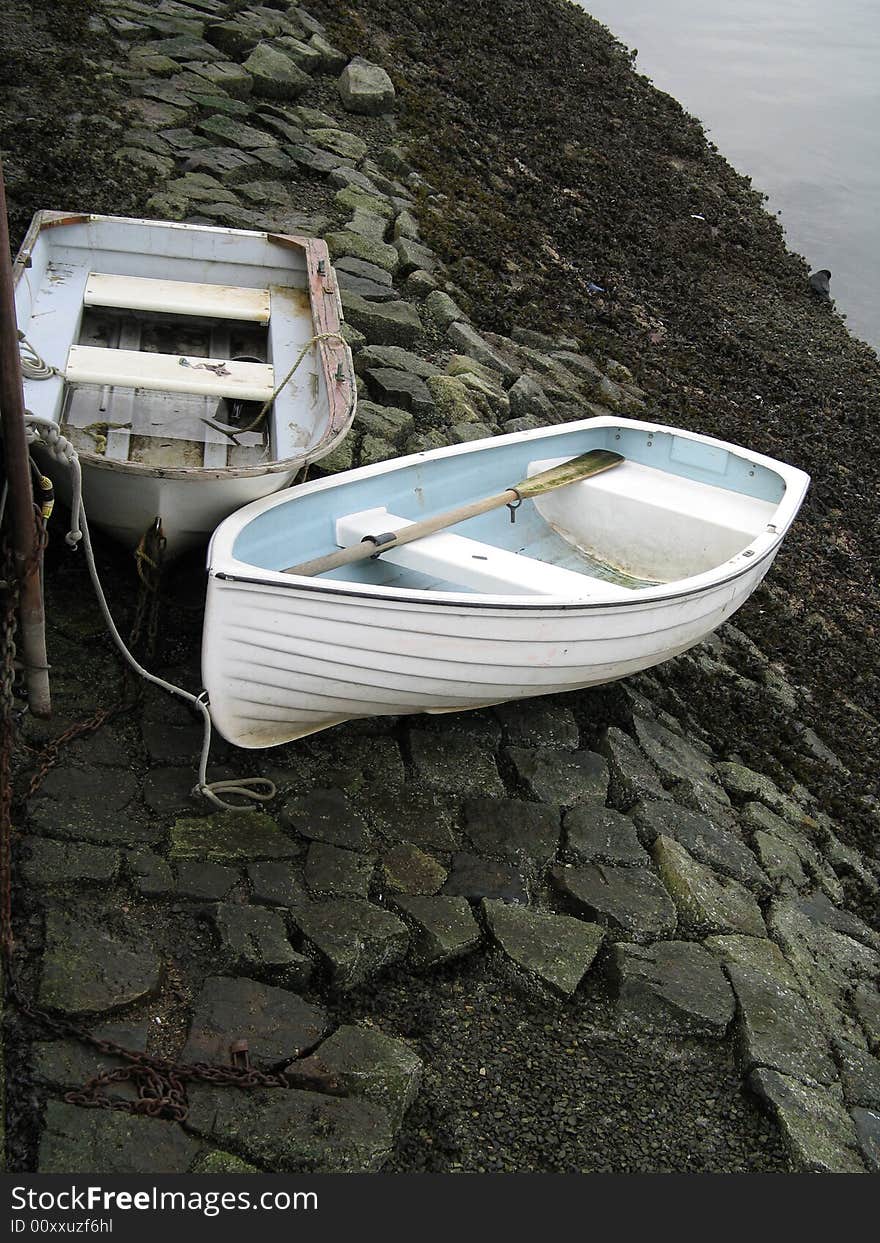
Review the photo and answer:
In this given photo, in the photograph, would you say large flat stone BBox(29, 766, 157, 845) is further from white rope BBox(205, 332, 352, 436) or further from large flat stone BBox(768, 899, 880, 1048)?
large flat stone BBox(768, 899, 880, 1048)

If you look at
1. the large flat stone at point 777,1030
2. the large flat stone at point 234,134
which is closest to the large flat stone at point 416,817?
the large flat stone at point 777,1030

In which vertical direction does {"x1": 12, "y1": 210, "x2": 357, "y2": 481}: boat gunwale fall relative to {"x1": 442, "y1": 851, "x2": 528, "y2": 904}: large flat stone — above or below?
above

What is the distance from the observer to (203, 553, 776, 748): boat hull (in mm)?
4324

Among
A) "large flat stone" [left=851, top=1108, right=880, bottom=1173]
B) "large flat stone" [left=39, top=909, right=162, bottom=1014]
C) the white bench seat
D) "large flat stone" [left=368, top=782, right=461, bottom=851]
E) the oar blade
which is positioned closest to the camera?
"large flat stone" [left=39, top=909, right=162, bottom=1014]

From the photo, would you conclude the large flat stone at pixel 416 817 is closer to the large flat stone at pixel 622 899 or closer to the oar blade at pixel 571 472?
the large flat stone at pixel 622 899

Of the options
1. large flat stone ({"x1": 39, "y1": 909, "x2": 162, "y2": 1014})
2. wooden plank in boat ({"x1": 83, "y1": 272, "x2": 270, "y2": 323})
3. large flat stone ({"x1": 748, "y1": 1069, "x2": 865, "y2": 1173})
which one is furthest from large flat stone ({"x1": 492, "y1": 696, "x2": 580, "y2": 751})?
wooden plank in boat ({"x1": 83, "y1": 272, "x2": 270, "y2": 323})

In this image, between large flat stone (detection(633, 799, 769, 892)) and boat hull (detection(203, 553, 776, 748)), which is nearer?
boat hull (detection(203, 553, 776, 748))

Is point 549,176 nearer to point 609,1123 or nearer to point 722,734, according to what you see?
point 722,734

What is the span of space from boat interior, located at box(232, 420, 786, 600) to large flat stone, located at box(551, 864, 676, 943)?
1115 millimetres

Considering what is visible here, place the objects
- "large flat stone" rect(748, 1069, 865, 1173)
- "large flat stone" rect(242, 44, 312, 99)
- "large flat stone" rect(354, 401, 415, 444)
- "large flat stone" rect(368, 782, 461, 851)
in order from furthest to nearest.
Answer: "large flat stone" rect(242, 44, 312, 99)
"large flat stone" rect(354, 401, 415, 444)
"large flat stone" rect(368, 782, 461, 851)
"large flat stone" rect(748, 1069, 865, 1173)

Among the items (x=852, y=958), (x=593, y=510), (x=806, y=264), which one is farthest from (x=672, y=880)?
(x=806, y=264)

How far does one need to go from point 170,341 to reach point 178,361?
0.99m

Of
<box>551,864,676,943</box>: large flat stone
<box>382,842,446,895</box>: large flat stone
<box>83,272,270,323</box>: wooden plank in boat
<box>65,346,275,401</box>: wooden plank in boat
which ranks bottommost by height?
<box>382,842,446,895</box>: large flat stone

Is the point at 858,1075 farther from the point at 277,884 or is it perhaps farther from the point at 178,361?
the point at 178,361
